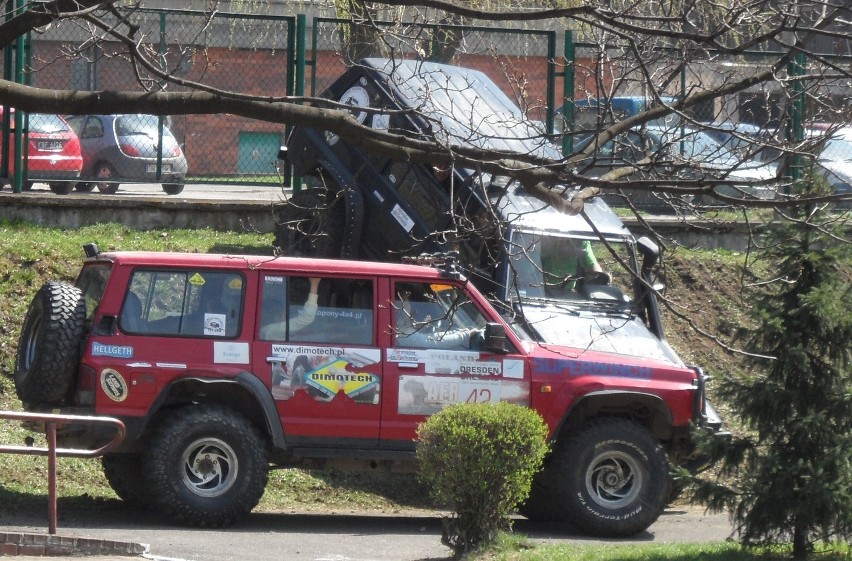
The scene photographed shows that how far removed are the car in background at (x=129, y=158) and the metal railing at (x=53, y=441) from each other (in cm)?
688

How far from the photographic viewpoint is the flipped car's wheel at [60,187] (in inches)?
564

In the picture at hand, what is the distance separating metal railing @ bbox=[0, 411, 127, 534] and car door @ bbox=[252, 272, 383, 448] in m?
1.22

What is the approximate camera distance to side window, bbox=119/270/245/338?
863 centimetres

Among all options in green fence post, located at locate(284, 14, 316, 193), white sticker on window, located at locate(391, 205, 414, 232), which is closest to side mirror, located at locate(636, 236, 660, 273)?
white sticker on window, located at locate(391, 205, 414, 232)

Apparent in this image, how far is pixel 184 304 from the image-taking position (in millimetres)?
8688

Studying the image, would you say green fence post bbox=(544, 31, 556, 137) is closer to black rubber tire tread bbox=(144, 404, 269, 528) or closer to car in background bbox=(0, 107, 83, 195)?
car in background bbox=(0, 107, 83, 195)

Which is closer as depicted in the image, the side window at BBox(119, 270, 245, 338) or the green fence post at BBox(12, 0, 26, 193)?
the side window at BBox(119, 270, 245, 338)

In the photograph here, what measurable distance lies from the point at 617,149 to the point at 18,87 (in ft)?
12.5

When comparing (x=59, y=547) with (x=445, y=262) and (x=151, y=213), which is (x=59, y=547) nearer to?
(x=445, y=262)

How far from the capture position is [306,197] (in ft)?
41.0

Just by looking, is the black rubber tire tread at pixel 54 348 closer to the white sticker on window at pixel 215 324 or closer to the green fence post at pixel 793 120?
Answer: the white sticker on window at pixel 215 324

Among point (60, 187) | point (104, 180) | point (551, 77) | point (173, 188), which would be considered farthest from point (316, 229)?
point (551, 77)

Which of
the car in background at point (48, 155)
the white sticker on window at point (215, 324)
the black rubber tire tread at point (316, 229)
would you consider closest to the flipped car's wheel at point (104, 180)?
the car in background at point (48, 155)

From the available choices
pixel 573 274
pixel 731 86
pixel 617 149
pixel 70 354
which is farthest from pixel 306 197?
pixel 731 86
